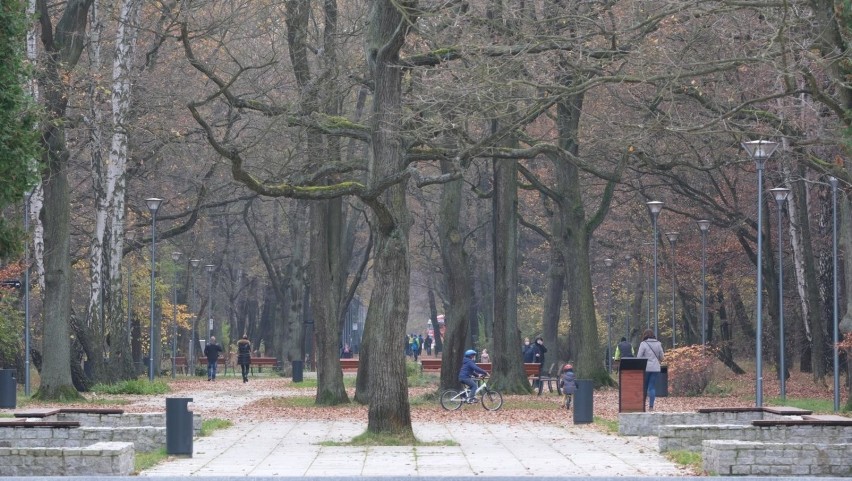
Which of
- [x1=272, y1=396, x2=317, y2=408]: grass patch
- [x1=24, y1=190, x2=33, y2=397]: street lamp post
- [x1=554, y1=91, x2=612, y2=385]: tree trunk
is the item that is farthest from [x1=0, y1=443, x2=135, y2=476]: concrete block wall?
[x1=554, y1=91, x2=612, y2=385]: tree trunk

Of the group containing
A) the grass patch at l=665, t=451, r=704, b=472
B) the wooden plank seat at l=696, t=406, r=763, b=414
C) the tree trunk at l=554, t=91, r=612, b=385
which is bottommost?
the grass patch at l=665, t=451, r=704, b=472

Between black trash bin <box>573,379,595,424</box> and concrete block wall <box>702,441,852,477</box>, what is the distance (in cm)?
964

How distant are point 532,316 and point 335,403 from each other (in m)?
42.5

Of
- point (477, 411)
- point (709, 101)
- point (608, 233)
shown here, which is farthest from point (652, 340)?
point (608, 233)

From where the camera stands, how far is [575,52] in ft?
72.6

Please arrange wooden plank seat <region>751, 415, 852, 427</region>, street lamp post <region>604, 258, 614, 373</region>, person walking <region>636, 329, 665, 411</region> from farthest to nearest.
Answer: street lamp post <region>604, 258, 614, 373</region>
person walking <region>636, 329, 665, 411</region>
wooden plank seat <region>751, 415, 852, 427</region>

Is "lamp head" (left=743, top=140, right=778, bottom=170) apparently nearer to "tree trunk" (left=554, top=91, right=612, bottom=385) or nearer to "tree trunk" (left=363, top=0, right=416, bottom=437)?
"tree trunk" (left=363, top=0, right=416, bottom=437)

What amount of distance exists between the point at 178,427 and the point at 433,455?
3474mm

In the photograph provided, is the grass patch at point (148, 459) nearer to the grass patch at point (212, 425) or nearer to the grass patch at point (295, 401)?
the grass patch at point (212, 425)

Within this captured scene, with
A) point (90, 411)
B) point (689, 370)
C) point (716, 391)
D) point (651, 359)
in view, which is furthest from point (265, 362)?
point (90, 411)

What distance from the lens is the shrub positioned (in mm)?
35844

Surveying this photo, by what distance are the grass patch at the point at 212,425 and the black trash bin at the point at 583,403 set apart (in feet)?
21.5

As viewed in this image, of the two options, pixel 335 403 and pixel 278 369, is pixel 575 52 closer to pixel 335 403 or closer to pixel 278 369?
pixel 335 403

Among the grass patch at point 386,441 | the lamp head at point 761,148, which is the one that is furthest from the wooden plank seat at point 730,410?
the lamp head at point 761,148
